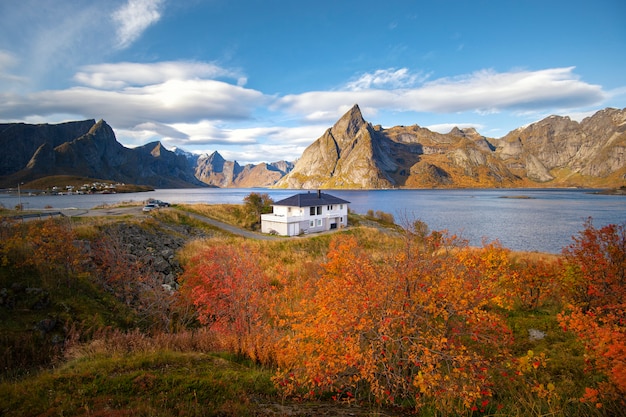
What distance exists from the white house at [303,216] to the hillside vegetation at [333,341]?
31546 millimetres

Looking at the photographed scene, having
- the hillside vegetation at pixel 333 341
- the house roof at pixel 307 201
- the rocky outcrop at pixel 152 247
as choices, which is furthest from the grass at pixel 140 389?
the house roof at pixel 307 201

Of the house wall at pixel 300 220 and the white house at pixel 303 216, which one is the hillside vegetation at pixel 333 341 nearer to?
the house wall at pixel 300 220

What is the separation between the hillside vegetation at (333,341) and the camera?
6.74 metres

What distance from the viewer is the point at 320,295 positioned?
28.9ft

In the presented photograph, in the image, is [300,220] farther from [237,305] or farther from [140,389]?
[140,389]

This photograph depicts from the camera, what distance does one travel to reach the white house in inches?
1933

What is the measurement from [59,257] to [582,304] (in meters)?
23.7

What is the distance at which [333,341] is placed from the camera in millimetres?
7293

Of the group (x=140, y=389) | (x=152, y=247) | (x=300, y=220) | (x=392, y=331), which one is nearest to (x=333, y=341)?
(x=392, y=331)

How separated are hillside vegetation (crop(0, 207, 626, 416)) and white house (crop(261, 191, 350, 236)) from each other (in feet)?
Answer: 103

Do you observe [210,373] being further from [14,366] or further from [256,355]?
[14,366]

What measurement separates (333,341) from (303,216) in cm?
4345

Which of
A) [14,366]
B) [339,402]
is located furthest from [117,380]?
[339,402]

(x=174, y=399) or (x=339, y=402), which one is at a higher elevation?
(x=174, y=399)
